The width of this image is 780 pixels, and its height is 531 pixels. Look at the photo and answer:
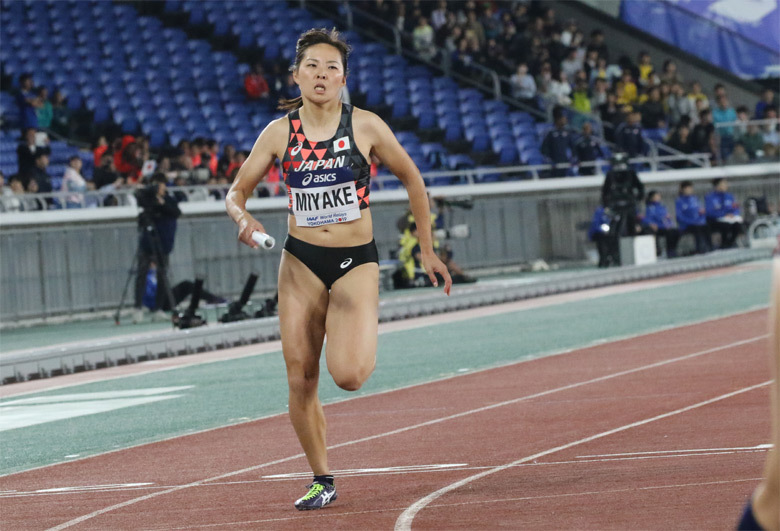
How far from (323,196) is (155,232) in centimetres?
1366

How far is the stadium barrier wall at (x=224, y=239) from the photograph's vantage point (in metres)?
20.7

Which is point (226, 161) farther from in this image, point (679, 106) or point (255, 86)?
point (679, 106)

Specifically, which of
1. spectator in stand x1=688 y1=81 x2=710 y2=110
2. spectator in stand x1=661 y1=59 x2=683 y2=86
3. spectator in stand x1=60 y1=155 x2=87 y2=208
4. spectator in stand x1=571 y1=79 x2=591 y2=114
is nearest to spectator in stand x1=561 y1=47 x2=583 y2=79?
spectator in stand x1=571 y1=79 x2=591 y2=114

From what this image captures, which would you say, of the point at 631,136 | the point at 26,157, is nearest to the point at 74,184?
the point at 26,157

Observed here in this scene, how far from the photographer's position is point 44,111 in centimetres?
2519

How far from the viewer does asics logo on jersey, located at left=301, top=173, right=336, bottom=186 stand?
20.8 feet

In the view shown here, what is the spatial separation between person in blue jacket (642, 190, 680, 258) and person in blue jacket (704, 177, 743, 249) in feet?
3.87

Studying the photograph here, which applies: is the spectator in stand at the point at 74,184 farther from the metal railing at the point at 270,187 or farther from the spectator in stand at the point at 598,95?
the spectator in stand at the point at 598,95

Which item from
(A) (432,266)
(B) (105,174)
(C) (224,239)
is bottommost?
(A) (432,266)

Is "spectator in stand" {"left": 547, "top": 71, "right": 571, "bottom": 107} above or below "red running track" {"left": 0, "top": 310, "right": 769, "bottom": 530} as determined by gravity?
above

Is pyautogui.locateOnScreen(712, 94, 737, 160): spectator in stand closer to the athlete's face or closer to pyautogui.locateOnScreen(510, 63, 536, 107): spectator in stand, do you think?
pyautogui.locateOnScreen(510, 63, 536, 107): spectator in stand

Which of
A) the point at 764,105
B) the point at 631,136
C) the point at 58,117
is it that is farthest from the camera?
the point at 764,105

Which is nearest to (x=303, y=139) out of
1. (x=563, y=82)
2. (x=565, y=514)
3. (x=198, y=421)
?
(x=565, y=514)

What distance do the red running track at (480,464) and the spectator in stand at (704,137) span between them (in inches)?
806
